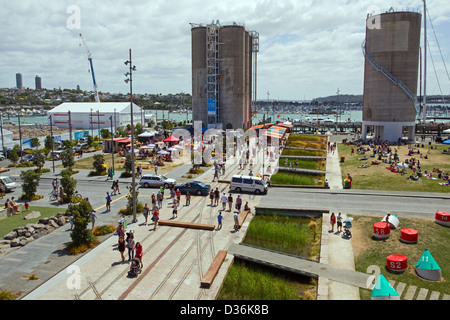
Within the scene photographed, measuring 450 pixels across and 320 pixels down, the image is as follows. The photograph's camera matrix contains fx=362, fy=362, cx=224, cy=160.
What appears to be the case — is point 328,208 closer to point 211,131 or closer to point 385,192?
point 385,192

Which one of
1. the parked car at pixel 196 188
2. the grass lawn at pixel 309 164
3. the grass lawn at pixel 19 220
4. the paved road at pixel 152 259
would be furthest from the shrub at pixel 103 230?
the grass lawn at pixel 309 164

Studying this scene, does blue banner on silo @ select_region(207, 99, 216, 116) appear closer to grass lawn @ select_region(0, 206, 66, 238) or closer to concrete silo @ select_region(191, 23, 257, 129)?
concrete silo @ select_region(191, 23, 257, 129)

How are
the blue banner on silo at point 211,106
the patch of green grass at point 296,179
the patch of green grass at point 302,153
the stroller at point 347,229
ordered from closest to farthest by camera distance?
1. the stroller at point 347,229
2. the patch of green grass at point 296,179
3. the patch of green grass at point 302,153
4. the blue banner on silo at point 211,106

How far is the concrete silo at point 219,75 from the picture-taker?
80.4m

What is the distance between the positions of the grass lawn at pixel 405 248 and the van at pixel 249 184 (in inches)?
369

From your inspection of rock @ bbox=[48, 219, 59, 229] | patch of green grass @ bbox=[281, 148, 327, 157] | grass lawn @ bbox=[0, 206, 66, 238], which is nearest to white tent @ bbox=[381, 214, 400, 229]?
rock @ bbox=[48, 219, 59, 229]

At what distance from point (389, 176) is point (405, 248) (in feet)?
66.6

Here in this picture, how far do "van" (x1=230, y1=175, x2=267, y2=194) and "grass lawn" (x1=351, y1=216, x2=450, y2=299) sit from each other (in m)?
9.38

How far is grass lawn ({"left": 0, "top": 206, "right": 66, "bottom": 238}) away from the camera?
A: 2170 cm

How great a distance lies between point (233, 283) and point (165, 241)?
6114 millimetres

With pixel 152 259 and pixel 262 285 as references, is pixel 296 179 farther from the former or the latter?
pixel 262 285

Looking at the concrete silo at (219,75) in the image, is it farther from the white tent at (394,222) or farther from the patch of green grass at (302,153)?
the white tent at (394,222)

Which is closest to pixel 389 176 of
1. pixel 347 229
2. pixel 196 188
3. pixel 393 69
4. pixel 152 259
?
pixel 347 229
